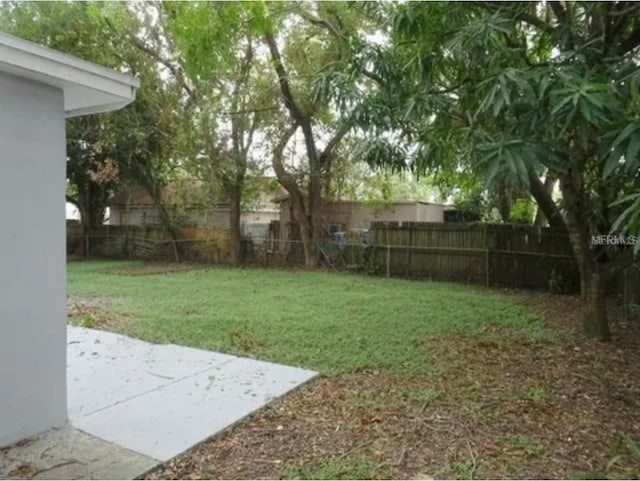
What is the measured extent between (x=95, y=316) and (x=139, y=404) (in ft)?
11.7

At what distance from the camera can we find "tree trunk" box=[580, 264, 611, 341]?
537 cm

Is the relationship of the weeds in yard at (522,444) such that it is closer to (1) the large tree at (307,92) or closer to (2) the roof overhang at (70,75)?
(2) the roof overhang at (70,75)

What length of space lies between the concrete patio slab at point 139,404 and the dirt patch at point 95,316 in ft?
2.72

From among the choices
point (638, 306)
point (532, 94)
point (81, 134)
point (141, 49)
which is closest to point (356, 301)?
point (638, 306)

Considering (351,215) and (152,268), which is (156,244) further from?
(351,215)

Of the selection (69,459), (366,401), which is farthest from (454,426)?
(69,459)

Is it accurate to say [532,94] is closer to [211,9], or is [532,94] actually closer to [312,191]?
[211,9]

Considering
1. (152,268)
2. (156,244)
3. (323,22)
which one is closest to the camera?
(323,22)

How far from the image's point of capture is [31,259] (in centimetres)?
291

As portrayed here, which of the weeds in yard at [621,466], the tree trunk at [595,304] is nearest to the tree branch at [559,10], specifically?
the tree trunk at [595,304]

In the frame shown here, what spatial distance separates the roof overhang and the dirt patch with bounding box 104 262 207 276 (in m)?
9.01

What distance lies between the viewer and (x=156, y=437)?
298 cm

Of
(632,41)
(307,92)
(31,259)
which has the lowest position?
(31,259)

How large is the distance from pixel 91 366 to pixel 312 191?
30.8 ft
